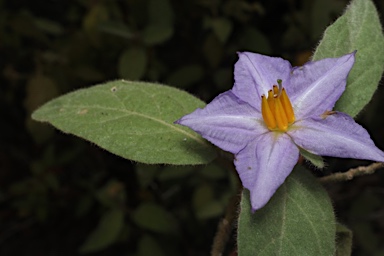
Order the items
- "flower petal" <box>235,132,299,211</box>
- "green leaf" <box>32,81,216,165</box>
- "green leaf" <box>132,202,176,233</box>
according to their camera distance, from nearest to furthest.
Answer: "flower petal" <box>235,132,299,211</box> < "green leaf" <box>32,81,216,165</box> < "green leaf" <box>132,202,176,233</box>

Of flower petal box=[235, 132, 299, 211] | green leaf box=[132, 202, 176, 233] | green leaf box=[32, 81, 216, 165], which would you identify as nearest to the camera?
flower petal box=[235, 132, 299, 211]

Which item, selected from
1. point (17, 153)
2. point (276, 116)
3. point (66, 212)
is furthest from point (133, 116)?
point (17, 153)

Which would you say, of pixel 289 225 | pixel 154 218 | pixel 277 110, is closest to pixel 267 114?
pixel 277 110

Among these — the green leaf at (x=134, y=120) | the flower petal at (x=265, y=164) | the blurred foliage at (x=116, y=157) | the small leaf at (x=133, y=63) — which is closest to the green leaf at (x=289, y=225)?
the flower petal at (x=265, y=164)

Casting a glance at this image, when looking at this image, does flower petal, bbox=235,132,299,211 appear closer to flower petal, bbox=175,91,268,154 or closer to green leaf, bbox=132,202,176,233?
flower petal, bbox=175,91,268,154

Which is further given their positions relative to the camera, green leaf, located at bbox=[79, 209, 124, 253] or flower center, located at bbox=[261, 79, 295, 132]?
green leaf, located at bbox=[79, 209, 124, 253]

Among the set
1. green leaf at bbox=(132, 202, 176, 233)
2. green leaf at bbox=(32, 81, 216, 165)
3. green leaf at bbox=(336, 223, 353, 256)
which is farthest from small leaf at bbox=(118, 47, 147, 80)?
green leaf at bbox=(336, 223, 353, 256)
